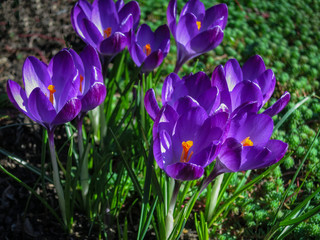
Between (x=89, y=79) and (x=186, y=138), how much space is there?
0.41 meters

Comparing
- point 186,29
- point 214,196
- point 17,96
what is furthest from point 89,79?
point 214,196

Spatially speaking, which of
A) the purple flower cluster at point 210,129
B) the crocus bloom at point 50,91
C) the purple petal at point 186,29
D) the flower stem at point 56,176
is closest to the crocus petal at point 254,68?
the purple flower cluster at point 210,129

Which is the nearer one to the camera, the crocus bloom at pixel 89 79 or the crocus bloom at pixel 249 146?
the crocus bloom at pixel 249 146

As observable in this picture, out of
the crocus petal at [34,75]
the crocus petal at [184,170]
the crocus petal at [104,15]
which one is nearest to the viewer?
the crocus petal at [184,170]

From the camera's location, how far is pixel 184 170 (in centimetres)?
97

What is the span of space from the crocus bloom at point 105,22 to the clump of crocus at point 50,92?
25 centimetres

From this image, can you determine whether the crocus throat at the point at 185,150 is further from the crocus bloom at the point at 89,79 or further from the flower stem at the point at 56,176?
the flower stem at the point at 56,176

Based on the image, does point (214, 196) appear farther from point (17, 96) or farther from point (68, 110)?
point (17, 96)

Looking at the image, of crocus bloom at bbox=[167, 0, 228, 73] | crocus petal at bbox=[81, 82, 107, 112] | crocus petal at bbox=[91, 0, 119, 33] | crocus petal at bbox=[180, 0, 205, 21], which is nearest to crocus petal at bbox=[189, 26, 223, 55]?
crocus bloom at bbox=[167, 0, 228, 73]

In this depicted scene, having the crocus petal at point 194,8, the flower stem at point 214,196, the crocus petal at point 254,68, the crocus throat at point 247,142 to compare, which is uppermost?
the crocus petal at point 194,8

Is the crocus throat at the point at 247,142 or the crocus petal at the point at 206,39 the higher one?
the crocus petal at the point at 206,39

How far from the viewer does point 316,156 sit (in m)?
2.04

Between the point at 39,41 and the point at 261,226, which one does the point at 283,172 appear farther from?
the point at 39,41

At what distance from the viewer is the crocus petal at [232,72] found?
4.18 ft
